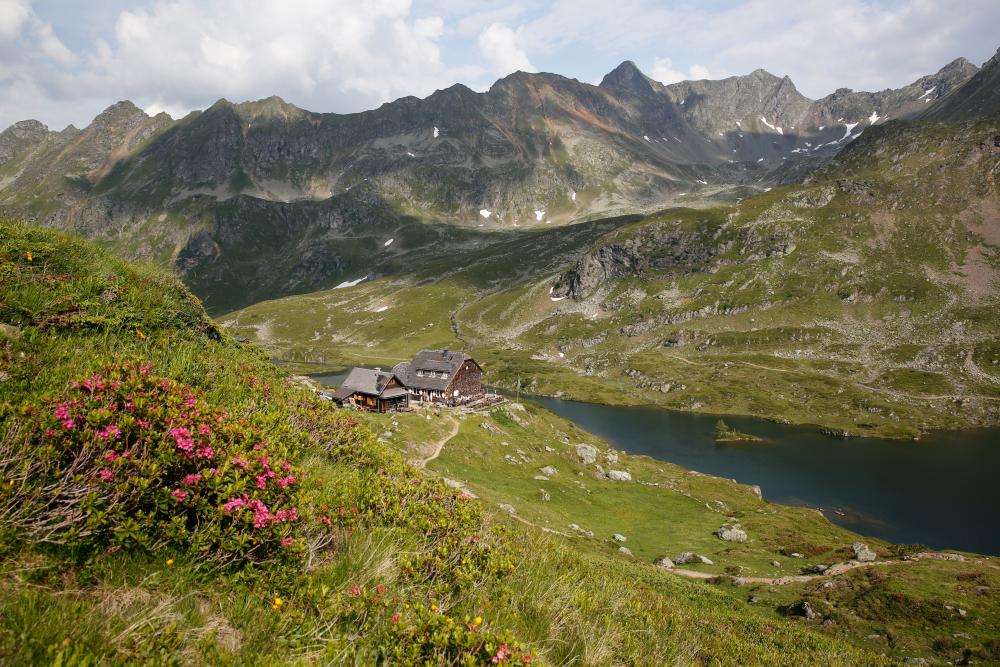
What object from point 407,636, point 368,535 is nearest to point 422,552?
point 368,535

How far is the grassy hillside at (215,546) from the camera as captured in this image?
4.39 meters

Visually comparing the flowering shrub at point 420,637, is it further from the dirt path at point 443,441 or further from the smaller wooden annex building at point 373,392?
the smaller wooden annex building at point 373,392

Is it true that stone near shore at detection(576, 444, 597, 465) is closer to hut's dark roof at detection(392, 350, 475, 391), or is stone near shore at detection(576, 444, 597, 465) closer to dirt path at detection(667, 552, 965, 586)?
hut's dark roof at detection(392, 350, 475, 391)

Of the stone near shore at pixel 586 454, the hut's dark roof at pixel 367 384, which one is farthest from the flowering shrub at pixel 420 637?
the hut's dark roof at pixel 367 384

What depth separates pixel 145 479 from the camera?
5.41 m

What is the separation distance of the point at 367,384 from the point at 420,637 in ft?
281

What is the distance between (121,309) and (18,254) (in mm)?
2531

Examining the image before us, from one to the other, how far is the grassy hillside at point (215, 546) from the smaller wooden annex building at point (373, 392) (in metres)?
76.6

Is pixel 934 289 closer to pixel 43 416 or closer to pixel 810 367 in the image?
pixel 810 367

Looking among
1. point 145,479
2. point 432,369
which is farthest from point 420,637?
point 432,369

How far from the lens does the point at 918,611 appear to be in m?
29.6

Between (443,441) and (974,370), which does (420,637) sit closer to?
(443,441)

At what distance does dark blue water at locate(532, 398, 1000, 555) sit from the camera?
79875 mm

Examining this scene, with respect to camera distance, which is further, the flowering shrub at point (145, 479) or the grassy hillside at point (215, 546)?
the flowering shrub at point (145, 479)
